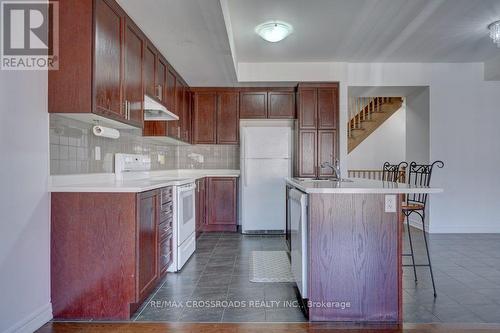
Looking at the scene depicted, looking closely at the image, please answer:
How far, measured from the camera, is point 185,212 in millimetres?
3469

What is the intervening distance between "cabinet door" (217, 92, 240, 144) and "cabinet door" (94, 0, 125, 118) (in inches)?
108

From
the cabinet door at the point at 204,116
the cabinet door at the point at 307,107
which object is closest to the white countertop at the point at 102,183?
the cabinet door at the point at 204,116

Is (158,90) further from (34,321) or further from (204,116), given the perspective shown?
(34,321)

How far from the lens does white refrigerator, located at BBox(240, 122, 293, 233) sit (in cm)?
493

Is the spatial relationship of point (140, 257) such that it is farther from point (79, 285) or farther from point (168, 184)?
point (168, 184)

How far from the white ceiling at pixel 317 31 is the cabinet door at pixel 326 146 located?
1068mm

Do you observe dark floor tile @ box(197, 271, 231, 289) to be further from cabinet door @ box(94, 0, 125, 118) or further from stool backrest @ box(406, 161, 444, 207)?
stool backrest @ box(406, 161, 444, 207)

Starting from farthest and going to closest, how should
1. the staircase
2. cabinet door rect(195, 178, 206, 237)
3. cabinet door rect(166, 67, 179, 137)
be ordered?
the staircase
cabinet door rect(195, 178, 206, 237)
cabinet door rect(166, 67, 179, 137)

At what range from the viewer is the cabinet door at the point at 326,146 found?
16.1ft

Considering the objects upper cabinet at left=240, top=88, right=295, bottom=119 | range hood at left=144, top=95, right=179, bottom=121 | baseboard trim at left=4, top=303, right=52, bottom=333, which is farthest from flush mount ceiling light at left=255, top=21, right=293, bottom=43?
baseboard trim at left=4, top=303, right=52, bottom=333

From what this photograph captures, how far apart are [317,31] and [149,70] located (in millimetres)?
1902

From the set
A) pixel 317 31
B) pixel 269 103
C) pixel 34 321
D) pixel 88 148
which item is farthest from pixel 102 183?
pixel 269 103

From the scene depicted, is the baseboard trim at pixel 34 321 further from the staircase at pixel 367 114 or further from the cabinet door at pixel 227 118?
the staircase at pixel 367 114

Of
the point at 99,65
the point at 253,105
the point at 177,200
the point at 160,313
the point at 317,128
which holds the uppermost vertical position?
the point at 253,105
